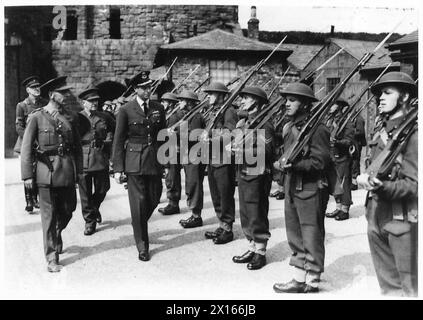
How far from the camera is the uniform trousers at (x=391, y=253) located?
12.3 feet

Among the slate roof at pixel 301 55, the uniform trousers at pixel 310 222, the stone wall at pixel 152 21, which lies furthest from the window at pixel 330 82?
the uniform trousers at pixel 310 222

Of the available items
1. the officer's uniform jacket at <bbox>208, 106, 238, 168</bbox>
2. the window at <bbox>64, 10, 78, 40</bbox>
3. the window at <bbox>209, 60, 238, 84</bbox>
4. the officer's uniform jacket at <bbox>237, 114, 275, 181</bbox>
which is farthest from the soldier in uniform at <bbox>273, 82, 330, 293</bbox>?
the window at <bbox>64, 10, 78, 40</bbox>

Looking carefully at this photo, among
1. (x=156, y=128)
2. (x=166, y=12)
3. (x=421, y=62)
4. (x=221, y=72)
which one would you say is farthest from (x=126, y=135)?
(x=166, y=12)

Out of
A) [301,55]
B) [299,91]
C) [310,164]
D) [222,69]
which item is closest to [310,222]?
[310,164]

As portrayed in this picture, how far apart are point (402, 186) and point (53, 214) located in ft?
13.3

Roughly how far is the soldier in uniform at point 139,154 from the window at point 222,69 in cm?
1624

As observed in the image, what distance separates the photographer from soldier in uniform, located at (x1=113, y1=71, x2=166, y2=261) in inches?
241

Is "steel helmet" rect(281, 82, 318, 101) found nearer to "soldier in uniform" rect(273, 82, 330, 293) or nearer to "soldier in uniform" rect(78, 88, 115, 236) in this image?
"soldier in uniform" rect(273, 82, 330, 293)

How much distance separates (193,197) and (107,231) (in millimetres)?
1547

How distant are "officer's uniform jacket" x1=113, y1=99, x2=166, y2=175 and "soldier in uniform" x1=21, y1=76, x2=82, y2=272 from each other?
61cm

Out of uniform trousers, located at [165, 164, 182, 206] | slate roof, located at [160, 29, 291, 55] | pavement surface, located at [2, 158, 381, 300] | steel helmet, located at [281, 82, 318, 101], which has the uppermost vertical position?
slate roof, located at [160, 29, 291, 55]

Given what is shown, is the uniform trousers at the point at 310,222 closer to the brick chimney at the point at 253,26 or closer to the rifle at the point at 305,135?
the rifle at the point at 305,135

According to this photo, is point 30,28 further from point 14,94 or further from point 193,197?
point 193,197

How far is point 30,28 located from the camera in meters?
27.3
